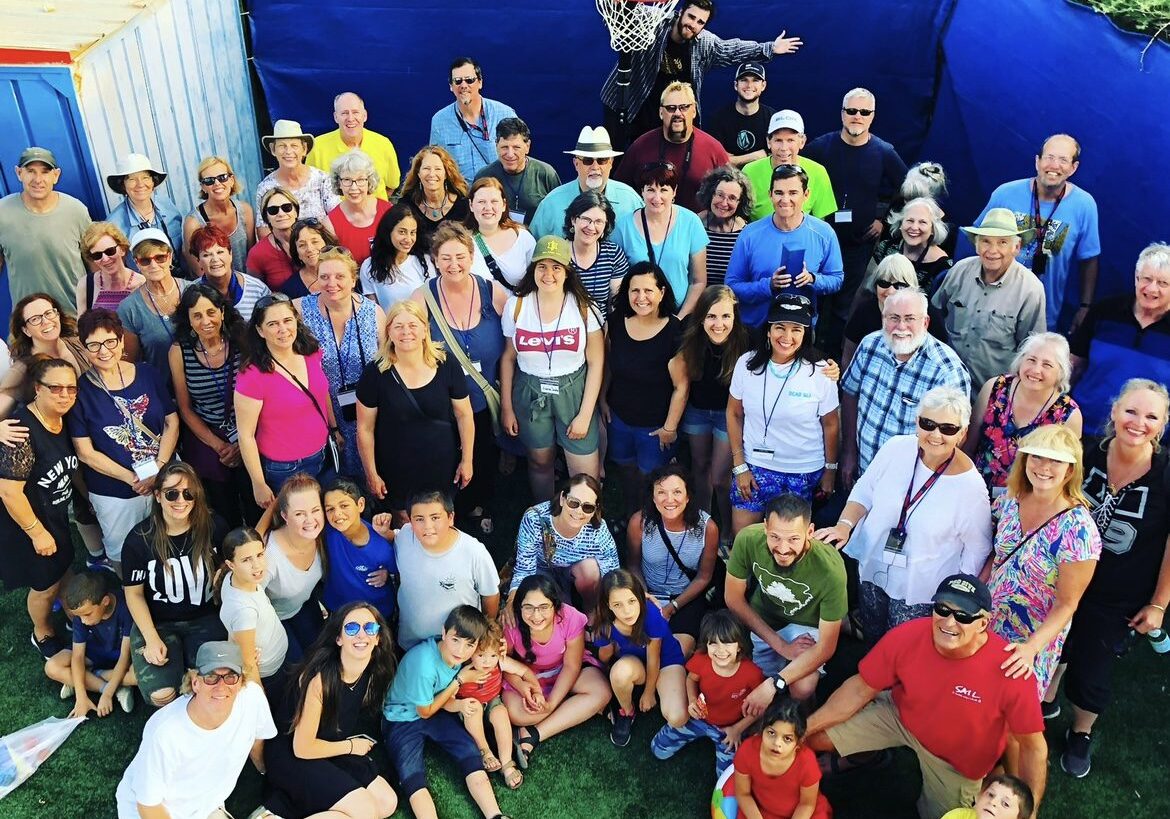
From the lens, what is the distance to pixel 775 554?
13.5ft

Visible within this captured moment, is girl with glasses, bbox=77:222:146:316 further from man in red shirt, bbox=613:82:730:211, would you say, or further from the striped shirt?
man in red shirt, bbox=613:82:730:211

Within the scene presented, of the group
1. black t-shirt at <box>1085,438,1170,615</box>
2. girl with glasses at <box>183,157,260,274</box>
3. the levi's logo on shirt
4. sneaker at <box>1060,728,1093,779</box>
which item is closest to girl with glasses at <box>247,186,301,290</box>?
girl with glasses at <box>183,157,260,274</box>

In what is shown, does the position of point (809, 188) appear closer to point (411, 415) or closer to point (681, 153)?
point (681, 153)

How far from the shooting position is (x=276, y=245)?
533 cm

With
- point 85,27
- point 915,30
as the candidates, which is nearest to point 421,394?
point 85,27

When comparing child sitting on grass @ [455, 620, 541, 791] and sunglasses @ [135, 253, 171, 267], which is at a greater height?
sunglasses @ [135, 253, 171, 267]

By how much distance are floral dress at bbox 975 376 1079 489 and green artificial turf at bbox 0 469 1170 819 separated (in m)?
1.21

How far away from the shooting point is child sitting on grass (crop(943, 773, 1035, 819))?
336 cm

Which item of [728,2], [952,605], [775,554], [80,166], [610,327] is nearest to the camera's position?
[952,605]

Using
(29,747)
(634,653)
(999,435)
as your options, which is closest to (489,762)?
(634,653)

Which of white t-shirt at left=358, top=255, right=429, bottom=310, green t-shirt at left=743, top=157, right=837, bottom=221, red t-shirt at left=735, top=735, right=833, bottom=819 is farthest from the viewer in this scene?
green t-shirt at left=743, top=157, right=837, bottom=221

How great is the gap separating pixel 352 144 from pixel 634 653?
391cm

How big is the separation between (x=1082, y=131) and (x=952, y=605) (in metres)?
3.61

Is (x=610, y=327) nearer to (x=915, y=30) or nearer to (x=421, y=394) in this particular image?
(x=421, y=394)
